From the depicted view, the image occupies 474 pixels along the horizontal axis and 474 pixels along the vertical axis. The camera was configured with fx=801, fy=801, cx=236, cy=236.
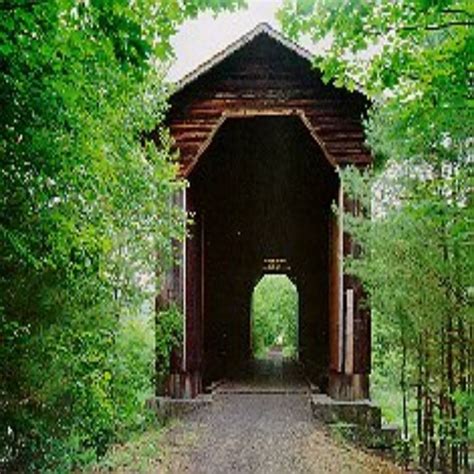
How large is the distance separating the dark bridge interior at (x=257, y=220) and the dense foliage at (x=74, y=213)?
513 centimetres

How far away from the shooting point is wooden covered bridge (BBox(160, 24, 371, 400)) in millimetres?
14555

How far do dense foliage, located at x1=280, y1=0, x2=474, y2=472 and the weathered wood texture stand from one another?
3.97 ft

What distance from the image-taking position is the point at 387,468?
36.2 ft

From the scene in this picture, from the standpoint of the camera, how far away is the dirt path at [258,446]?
33.0 feet

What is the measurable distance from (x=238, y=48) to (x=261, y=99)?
3.35ft

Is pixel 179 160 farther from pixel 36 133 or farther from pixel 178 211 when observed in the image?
pixel 36 133

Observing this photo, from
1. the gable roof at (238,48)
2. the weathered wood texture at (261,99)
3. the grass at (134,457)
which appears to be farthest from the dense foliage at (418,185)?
the grass at (134,457)

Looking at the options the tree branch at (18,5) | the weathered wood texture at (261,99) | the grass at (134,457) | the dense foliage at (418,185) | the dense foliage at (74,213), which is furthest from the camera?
the weathered wood texture at (261,99)

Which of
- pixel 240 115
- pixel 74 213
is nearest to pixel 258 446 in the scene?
pixel 74 213

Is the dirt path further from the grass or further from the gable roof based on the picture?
the gable roof

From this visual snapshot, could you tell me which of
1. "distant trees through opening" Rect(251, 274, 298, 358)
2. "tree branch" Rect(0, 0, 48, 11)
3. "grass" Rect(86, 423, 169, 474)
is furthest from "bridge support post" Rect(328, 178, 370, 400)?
"distant trees through opening" Rect(251, 274, 298, 358)

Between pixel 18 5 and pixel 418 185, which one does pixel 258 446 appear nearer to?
pixel 418 185

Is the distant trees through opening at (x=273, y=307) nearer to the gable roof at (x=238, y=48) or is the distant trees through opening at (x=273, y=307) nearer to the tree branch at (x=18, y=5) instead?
the gable roof at (x=238, y=48)

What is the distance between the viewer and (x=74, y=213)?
24.7 ft
